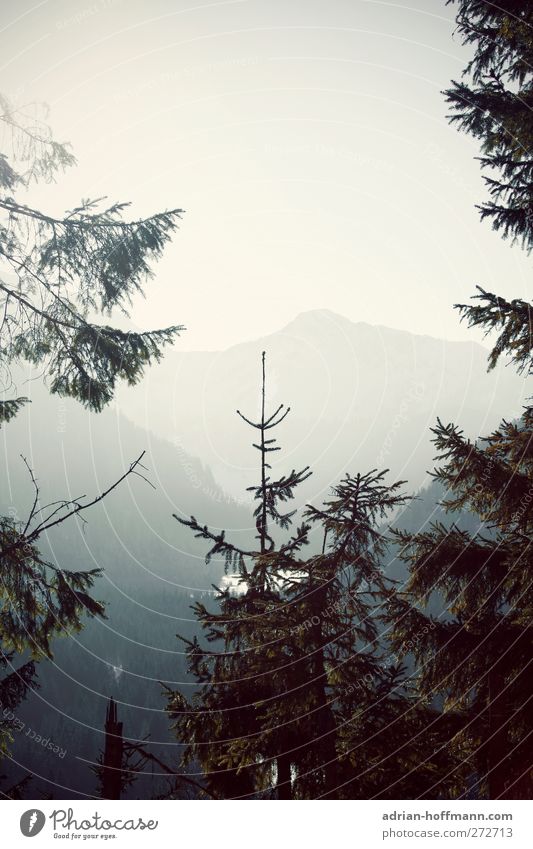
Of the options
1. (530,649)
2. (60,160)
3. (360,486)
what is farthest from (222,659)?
(60,160)

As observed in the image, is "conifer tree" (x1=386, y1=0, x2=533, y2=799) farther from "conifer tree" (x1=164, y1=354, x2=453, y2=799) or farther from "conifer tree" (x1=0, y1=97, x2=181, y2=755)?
"conifer tree" (x1=0, y1=97, x2=181, y2=755)

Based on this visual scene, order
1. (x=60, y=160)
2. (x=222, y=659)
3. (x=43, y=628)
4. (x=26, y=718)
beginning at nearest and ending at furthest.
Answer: (x=43, y=628), (x=60, y=160), (x=222, y=659), (x=26, y=718)

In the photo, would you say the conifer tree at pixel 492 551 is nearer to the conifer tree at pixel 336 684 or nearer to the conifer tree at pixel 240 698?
the conifer tree at pixel 336 684

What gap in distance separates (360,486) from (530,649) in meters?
2.66

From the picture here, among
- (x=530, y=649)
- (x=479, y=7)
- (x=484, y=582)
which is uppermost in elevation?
(x=479, y=7)
